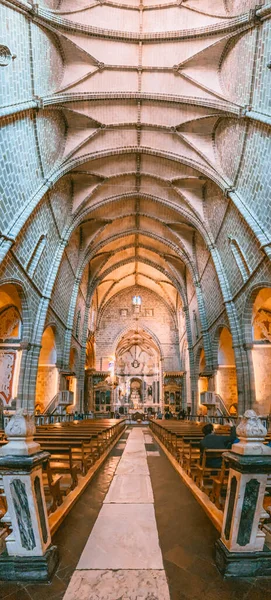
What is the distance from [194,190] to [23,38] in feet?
37.3

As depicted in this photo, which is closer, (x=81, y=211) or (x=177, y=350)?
(x=81, y=211)

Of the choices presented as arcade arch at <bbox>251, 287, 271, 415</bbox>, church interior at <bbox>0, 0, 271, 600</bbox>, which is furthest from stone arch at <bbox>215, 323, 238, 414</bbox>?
arcade arch at <bbox>251, 287, 271, 415</bbox>

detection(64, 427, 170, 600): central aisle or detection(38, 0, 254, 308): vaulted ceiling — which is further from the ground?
detection(38, 0, 254, 308): vaulted ceiling

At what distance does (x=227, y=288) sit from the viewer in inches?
667

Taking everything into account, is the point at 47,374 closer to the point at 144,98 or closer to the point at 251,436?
the point at 144,98

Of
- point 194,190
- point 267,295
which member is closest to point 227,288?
point 267,295

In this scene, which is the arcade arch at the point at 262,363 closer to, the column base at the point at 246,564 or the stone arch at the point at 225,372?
the stone arch at the point at 225,372

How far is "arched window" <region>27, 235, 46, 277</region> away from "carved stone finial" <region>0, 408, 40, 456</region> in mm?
11971

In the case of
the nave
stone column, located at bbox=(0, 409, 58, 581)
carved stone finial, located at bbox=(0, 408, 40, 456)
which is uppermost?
carved stone finial, located at bbox=(0, 408, 40, 456)

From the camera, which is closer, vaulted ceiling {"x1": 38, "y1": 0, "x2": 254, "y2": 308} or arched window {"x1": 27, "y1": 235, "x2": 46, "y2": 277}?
vaulted ceiling {"x1": 38, "y1": 0, "x2": 254, "y2": 308}

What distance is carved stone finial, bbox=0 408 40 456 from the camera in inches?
119

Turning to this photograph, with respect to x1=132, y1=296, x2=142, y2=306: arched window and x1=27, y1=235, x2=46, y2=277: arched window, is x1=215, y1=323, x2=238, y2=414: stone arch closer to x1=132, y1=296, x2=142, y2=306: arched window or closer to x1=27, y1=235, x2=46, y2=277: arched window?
x1=27, y1=235, x2=46, y2=277: arched window

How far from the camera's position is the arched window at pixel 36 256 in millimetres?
14594

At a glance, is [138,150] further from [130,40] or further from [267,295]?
[267,295]
